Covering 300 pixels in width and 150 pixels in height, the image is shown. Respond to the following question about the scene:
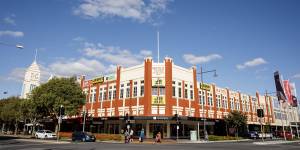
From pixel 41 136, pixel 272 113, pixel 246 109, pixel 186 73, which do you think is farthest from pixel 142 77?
pixel 272 113

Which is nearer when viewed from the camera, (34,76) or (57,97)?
(57,97)

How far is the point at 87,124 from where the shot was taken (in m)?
55.9

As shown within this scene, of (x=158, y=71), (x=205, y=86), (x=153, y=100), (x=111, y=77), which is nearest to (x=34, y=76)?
(x=111, y=77)

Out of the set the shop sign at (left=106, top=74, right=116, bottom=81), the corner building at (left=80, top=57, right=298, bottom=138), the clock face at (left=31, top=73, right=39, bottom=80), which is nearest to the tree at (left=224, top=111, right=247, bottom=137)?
the corner building at (left=80, top=57, right=298, bottom=138)

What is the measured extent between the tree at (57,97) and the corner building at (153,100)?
255 inches

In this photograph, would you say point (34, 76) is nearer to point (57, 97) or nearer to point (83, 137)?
point (57, 97)

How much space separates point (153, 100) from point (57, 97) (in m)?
16.4

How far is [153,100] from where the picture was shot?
1847 inches

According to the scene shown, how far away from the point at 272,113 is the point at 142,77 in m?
49.6

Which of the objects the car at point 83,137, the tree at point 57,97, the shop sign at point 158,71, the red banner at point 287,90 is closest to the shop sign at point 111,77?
the tree at point 57,97

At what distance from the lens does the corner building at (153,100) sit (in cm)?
4691

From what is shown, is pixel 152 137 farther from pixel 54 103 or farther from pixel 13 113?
pixel 13 113

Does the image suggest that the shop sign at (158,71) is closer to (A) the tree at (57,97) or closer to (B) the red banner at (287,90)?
(A) the tree at (57,97)

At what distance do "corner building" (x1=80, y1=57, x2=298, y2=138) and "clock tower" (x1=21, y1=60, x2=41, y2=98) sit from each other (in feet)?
214
